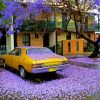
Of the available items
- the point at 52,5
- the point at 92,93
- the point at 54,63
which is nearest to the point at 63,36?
the point at 52,5

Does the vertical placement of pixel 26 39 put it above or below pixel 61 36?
below

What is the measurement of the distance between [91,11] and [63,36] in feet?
35.7

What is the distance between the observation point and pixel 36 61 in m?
12.3

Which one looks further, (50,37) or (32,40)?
(50,37)

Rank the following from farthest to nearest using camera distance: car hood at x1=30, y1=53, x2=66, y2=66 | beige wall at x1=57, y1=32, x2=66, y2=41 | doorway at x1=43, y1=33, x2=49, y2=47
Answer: beige wall at x1=57, y1=32, x2=66, y2=41, doorway at x1=43, y1=33, x2=49, y2=47, car hood at x1=30, y1=53, x2=66, y2=66

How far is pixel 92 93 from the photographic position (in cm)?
984

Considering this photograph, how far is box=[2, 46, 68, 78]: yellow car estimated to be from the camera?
12.3 meters

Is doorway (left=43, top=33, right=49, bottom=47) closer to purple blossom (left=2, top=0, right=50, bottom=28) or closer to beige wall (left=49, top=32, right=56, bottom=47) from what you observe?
beige wall (left=49, top=32, right=56, bottom=47)

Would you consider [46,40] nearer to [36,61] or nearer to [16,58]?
[16,58]

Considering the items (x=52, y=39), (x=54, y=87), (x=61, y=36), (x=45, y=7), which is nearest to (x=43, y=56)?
(x=54, y=87)

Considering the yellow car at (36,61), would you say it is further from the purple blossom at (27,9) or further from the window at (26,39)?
the window at (26,39)

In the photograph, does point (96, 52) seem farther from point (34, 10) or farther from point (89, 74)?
point (89, 74)

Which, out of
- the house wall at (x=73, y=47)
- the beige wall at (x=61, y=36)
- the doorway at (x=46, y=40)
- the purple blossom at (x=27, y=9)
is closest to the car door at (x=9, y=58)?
the purple blossom at (x=27, y=9)

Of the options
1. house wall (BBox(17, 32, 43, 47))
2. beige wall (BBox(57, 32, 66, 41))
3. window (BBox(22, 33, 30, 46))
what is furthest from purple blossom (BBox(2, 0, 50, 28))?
beige wall (BBox(57, 32, 66, 41))
